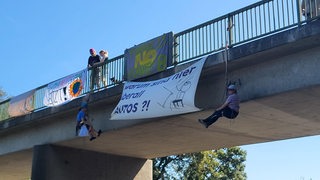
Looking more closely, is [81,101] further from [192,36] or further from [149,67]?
[192,36]

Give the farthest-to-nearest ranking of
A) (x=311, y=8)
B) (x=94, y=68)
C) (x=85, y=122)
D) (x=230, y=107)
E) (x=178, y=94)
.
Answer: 1. (x=94, y=68)
2. (x=85, y=122)
3. (x=178, y=94)
4. (x=230, y=107)
5. (x=311, y=8)

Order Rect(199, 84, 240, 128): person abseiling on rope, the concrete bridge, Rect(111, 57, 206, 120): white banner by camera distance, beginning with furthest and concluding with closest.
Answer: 1. Rect(111, 57, 206, 120): white banner
2. Rect(199, 84, 240, 128): person abseiling on rope
3. the concrete bridge

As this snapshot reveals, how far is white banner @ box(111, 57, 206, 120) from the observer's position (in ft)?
39.8

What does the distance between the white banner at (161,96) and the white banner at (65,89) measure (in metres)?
3.23

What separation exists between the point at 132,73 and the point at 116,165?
7.37 metres

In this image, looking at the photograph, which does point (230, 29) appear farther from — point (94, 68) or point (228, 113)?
point (94, 68)

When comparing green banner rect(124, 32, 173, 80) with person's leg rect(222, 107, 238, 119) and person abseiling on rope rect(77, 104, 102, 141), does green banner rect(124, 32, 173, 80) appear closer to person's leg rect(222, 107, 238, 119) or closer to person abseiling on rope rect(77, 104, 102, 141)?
person abseiling on rope rect(77, 104, 102, 141)

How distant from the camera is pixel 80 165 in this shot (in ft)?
64.1

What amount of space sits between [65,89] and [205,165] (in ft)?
80.5

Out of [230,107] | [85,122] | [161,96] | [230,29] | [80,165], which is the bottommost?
[80,165]

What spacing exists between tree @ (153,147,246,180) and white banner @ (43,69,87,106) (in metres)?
23.1

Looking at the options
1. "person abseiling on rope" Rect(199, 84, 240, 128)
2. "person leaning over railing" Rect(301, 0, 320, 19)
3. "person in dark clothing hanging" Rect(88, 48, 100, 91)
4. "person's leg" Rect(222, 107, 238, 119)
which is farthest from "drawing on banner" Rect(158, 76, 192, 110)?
"person in dark clothing hanging" Rect(88, 48, 100, 91)

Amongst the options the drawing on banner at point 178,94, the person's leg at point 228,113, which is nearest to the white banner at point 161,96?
the drawing on banner at point 178,94

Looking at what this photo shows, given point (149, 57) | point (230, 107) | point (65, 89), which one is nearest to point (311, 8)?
point (230, 107)
